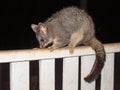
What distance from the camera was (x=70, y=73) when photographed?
9.48 feet

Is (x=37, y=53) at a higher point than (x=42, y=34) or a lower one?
lower

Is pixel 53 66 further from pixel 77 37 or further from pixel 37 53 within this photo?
pixel 77 37

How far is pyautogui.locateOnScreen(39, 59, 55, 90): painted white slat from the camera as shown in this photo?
2781mm

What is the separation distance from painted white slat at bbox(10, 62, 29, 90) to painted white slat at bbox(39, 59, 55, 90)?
0.11 metres

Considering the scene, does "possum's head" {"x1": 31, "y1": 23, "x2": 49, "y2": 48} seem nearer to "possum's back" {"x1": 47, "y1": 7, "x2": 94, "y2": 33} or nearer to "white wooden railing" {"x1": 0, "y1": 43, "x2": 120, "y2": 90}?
"possum's back" {"x1": 47, "y1": 7, "x2": 94, "y2": 33}

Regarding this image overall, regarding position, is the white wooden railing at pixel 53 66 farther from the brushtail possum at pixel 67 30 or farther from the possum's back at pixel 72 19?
the possum's back at pixel 72 19

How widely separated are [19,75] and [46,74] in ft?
0.66

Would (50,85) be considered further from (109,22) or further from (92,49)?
(109,22)

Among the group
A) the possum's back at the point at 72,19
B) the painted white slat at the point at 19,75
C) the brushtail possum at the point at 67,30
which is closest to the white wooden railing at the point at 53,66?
the painted white slat at the point at 19,75

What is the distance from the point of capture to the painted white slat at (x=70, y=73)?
2879 mm

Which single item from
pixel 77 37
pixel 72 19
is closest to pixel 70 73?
pixel 77 37

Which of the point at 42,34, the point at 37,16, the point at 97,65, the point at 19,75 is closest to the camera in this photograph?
the point at 19,75

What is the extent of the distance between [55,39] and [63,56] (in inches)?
28.7

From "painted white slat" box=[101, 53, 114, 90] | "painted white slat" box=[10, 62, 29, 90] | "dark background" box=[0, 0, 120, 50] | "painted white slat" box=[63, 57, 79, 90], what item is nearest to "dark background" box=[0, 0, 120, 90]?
"dark background" box=[0, 0, 120, 50]
